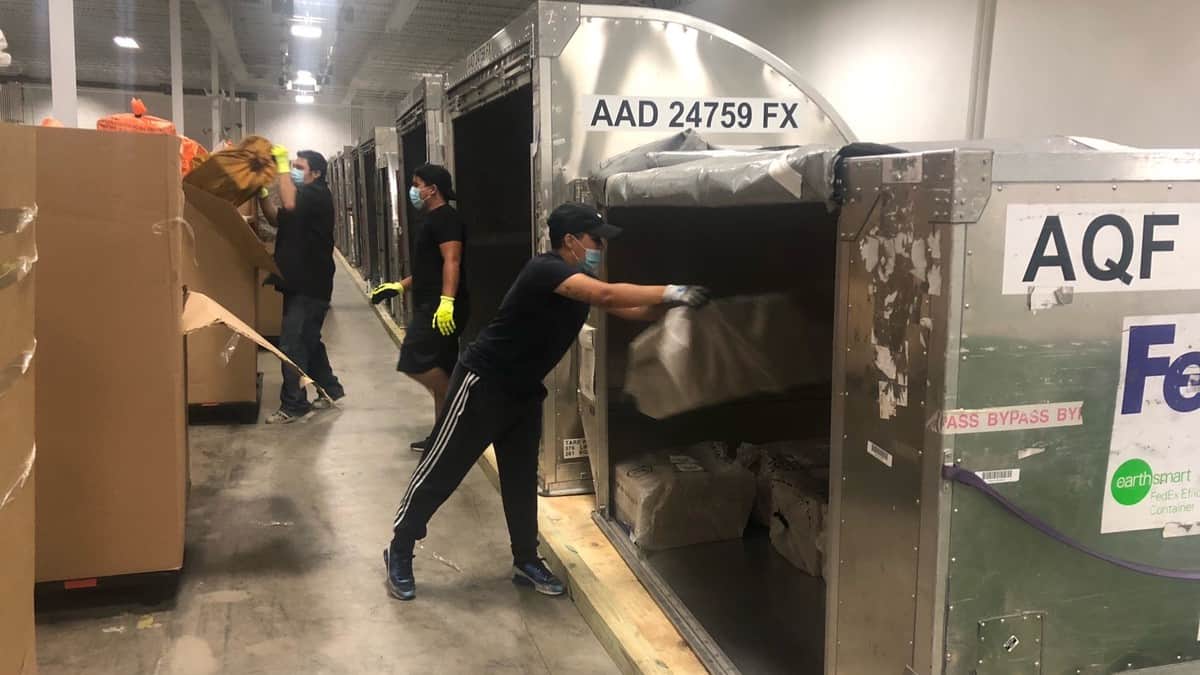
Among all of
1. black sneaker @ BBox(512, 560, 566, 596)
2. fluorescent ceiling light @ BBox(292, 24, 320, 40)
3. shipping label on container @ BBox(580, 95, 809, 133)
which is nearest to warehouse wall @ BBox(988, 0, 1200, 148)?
shipping label on container @ BBox(580, 95, 809, 133)

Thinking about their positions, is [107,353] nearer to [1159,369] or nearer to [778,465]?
[778,465]

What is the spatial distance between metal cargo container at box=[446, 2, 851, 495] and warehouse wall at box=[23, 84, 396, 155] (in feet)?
57.6

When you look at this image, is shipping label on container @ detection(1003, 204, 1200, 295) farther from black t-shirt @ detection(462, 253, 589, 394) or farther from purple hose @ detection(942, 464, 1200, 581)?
black t-shirt @ detection(462, 253, 589, 394)

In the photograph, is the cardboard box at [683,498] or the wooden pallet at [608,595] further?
the cardboard box at [683,498]

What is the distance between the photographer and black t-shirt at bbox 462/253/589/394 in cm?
292

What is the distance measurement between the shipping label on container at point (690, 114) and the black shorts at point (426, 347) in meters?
1.51

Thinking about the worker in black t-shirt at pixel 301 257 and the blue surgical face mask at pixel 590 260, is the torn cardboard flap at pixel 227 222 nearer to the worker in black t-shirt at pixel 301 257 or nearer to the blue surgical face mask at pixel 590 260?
the worker in black t-shirt at pixel 301 257

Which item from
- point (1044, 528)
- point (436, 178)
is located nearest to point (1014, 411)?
point (1044, 528)

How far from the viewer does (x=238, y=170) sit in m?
4.26

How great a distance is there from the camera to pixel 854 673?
197cm

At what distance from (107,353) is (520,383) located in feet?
4.61

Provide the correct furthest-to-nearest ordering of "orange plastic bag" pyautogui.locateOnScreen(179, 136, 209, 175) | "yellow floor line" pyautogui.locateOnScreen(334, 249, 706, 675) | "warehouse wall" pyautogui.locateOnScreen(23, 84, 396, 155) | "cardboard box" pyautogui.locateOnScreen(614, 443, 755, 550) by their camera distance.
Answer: "warehouse wall" pyautogui.locateOnScreen(23, 84, 396, 155) → "orange plastic bag" pyautogui.locateOnScreen(179, 136, 209, 175) → "cardboard box" pyautogui.locateOnScreen(614, 443, 755, 550) → "yellow floor line" pyautogui.locateOnScreen(334, 249, 706, 675)

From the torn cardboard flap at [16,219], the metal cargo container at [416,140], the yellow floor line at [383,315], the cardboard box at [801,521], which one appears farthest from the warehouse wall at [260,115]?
the torn cardboard flap at [16,219]

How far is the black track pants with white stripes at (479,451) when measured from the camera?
3092 mm
